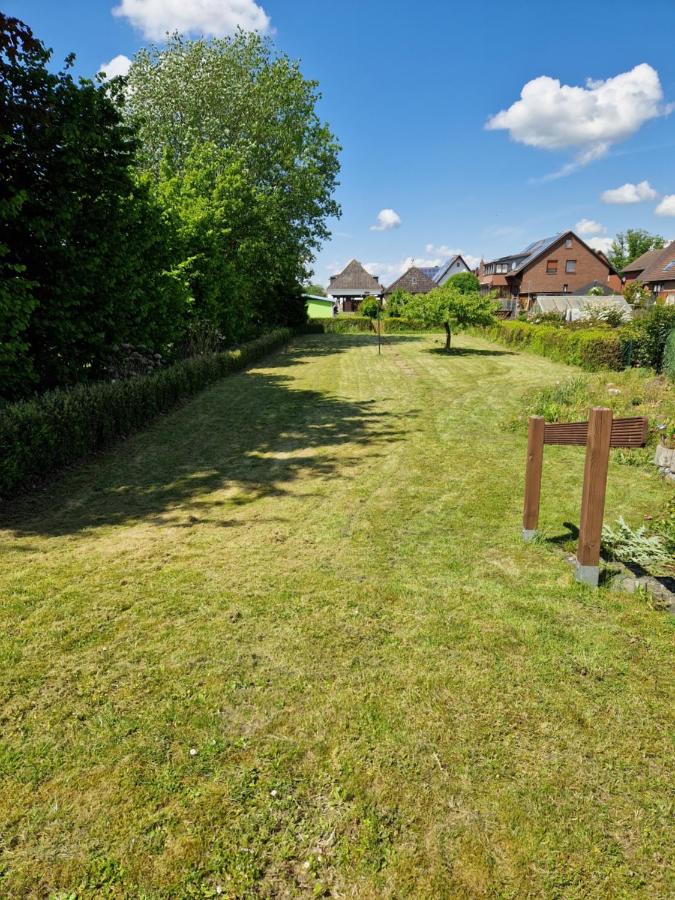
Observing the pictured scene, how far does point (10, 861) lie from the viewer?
2697 millimetres

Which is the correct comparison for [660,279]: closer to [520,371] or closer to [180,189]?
[520,371]

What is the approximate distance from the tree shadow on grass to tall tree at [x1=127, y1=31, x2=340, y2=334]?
14.9m

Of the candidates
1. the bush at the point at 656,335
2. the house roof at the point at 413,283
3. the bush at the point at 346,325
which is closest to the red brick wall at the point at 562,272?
the house roof at the point at 413,283

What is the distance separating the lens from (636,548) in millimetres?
5418

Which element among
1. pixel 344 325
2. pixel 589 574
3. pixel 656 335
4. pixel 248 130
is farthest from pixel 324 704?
pixel 344 325

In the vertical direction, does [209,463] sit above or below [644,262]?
below

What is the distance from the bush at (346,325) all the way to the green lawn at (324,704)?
4400cm

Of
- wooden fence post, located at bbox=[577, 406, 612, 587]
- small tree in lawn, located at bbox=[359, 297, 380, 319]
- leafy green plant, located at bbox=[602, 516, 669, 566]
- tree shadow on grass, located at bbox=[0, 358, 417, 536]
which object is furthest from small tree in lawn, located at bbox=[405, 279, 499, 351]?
small tree in lawn, located at bbox=[359, 297, 380, 319]

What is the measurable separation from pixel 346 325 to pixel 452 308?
79.8 feet

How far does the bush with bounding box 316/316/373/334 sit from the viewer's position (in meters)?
50.3

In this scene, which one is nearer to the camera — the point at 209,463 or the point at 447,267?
the point at 209,463

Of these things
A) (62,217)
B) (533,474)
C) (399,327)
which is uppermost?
(62,217)

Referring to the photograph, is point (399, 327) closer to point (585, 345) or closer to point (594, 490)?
point (585, 345)

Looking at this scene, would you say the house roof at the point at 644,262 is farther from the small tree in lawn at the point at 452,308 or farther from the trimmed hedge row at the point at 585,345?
the small tree in lawn at the point at 452,308
